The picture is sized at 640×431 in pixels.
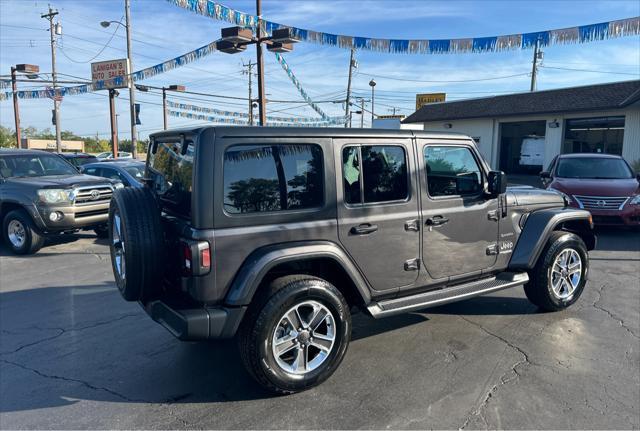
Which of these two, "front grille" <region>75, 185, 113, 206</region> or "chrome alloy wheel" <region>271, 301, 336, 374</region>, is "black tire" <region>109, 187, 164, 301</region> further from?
"front grille" <region>75, 185, 113, 206</region>

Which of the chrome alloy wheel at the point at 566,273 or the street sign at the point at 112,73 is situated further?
the street sign at the point at 112,73

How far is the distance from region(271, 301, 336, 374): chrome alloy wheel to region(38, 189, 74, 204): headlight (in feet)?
20.2

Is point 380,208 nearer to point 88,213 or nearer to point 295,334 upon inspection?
point 295,334

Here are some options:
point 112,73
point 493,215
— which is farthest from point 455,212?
point 112,73

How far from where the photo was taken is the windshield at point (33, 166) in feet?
28.3

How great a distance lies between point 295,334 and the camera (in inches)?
136

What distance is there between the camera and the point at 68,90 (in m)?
30.6

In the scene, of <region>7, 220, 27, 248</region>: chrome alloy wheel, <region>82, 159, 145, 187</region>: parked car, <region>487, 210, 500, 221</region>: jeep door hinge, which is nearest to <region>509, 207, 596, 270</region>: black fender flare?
<region>487, 210, 500, 221</region>: jeep door hinge

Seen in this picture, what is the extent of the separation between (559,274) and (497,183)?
1.41 metres

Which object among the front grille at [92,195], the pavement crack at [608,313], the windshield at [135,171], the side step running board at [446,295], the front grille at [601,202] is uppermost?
the windshield at [135,171]

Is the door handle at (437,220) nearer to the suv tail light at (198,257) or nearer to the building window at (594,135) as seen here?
the suv tail light at (198,257)

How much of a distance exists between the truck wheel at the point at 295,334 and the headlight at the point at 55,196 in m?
6.08

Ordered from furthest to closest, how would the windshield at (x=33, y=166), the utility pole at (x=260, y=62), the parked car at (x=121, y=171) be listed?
the utility pole at (x=260, y=62), the parked car at (x=121, y=171), the windshield at (x=33, y=166)

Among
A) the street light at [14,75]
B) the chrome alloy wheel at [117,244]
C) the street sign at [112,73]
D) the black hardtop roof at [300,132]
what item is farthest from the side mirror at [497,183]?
the street light at [14,75]
